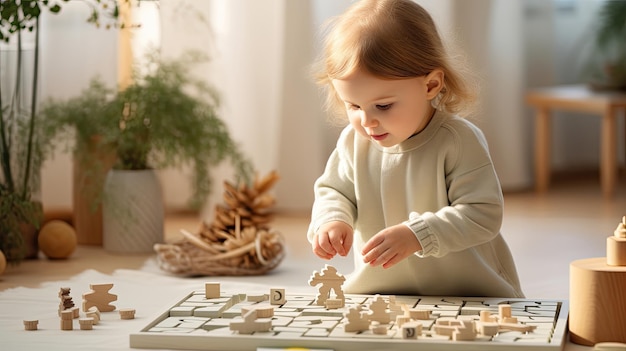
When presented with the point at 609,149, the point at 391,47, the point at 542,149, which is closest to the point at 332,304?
the point at 391,47

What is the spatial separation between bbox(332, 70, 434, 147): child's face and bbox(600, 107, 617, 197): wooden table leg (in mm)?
1820

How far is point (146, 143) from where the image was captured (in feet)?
8.03

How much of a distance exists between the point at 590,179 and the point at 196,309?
2.56 m

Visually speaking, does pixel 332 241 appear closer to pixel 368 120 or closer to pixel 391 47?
pixel 368 120

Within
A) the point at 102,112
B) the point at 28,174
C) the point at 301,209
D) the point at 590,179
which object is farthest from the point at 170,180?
the point at 590,179

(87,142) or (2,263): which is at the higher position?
(87,142)

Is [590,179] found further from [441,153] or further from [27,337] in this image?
[27,337]

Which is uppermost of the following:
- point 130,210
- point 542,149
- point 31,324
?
point 542,149

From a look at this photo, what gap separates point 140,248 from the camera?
2439 millimetres

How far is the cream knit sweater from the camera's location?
1.49 meters

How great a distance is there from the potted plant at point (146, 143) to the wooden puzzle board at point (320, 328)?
92 centimetres

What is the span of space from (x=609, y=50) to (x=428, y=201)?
2.30 m

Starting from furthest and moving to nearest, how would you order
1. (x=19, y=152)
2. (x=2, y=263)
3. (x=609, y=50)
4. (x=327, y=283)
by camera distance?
(x=609, y=50) → (x=19, y=152) → (x=2, y=263) → (x=327, y=283)

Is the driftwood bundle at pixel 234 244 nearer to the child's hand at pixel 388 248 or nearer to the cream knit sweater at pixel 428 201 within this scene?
the cream knit sweater at pixel 428 201
